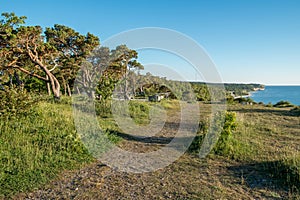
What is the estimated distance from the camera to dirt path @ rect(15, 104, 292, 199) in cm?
323

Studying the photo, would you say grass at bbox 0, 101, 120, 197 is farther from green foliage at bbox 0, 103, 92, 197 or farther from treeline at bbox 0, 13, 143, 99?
treeline at bbox 0, 13, 143, 99

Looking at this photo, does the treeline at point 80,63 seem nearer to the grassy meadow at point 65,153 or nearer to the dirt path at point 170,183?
the grassy meadow at point 65,153

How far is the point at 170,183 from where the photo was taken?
144 inches

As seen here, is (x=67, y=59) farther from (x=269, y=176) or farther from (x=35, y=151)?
(x=269, y=176)

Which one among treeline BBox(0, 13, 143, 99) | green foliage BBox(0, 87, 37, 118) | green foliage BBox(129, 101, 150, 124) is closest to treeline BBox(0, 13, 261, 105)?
treeline BBox(0, 13, 143, 99)

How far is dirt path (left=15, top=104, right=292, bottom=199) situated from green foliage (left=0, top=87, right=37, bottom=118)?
3085 mm

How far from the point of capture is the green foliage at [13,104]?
5785 millimetres

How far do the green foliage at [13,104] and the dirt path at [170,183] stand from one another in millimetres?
3085

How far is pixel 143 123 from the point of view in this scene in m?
8.58

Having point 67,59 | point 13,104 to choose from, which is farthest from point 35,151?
point 67,59

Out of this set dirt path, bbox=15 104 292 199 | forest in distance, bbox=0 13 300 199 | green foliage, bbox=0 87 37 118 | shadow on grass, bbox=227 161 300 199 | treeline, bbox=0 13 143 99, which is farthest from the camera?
treeline, bbox=0 13 143 99

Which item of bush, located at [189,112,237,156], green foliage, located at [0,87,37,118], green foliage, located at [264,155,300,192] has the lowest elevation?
green foliage, located at [264,155,300,192]

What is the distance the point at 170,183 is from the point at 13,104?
4.97 m

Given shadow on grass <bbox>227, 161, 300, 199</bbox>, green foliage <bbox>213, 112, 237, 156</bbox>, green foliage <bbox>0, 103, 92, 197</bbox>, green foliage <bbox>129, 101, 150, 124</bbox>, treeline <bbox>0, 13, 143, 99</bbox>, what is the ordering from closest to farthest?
1. shadow on grass <bbox>227, 161, 300, 199</bbox>
2. green foliage <bbox>0, 103, 92, 197</bbox>
3. green foliage <bbox>213, 112, 237, 156</bbox>
4. green foliage <bbox>129, 101, 150, 124</bbox>
5. treeline <bbox>0, 13, 143, 99</bbox>
